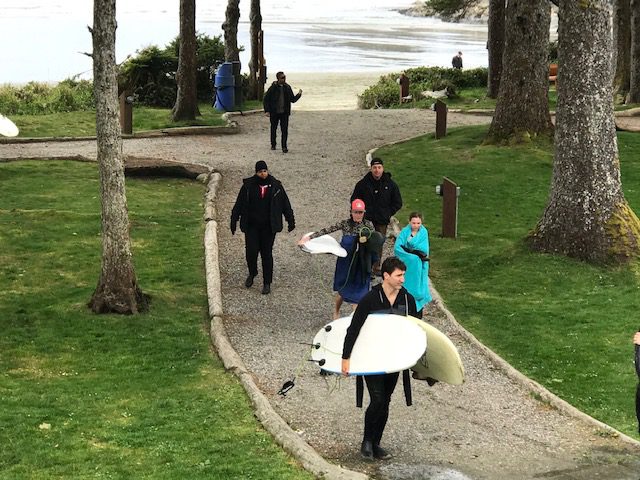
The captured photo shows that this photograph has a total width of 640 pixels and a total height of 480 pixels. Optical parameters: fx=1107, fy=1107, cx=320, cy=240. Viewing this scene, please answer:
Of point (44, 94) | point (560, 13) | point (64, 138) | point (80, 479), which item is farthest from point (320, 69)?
point (80, 479)

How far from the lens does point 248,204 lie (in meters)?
14.1

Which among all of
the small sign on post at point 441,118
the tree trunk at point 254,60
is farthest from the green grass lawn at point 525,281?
the tree trunk at point 254,60

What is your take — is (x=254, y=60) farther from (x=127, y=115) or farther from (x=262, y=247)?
(x=262, y=247)

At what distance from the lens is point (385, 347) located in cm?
866

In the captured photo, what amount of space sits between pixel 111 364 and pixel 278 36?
83.0 meters

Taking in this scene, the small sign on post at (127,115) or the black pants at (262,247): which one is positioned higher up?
the small sign on post at (127,115)

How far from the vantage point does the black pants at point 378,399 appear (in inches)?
348

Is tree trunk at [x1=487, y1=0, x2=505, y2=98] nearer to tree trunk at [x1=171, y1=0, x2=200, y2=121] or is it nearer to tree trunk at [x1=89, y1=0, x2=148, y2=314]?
tree trunk at [x1=171, y1=0, x2=200, y2=121]

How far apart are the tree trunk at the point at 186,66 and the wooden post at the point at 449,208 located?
11.2m

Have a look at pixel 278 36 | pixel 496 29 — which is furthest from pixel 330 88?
pixel 278 36

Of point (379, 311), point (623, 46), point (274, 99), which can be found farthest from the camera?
point (623, 46)

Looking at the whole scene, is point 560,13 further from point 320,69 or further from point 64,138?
point 320,69

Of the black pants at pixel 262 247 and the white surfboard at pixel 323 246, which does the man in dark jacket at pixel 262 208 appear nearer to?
the black pants at pixel 262 247

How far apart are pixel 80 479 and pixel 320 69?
5329cm
